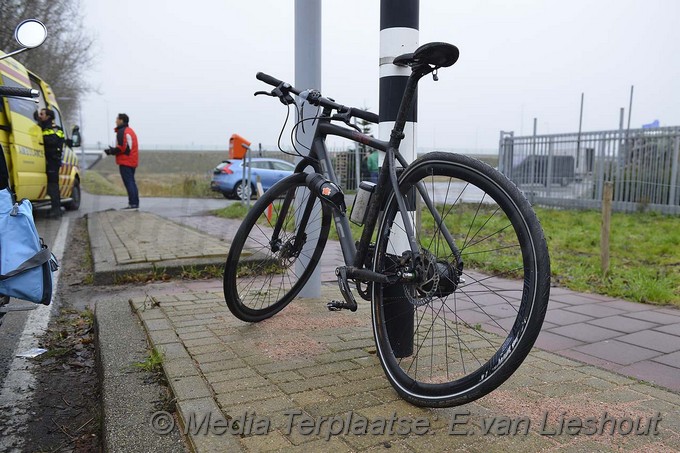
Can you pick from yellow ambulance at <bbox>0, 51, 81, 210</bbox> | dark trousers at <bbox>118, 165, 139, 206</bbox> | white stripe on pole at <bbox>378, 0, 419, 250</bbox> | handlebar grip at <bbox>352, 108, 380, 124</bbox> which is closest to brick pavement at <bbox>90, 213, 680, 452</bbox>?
white stripe on pole at <bbox>378, 0, 419, 250</bbox>

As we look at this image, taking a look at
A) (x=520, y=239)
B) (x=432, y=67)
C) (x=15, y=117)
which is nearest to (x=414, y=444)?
(x=520, y=239)

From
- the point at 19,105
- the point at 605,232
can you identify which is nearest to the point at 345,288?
the point at 605,232

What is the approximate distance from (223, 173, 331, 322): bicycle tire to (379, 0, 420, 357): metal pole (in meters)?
0.73

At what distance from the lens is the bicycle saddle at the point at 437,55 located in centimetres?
234

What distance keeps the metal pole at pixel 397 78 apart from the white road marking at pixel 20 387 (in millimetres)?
1786

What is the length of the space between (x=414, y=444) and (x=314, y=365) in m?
0.92

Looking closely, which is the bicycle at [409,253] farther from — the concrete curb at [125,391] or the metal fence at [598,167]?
the metal fence at [598,167]

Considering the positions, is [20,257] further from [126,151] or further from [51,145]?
[126,151]

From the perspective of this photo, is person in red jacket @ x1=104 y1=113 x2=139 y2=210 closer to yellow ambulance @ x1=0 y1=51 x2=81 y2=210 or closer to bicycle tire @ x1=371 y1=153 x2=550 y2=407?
yellow ambulance @ x1=0 y1=51 x2=81 y2=210

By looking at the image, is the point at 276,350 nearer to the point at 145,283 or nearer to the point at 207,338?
the point at 207,338

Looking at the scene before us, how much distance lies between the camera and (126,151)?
A: 12.6 metres

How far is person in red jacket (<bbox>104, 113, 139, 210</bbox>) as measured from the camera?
12594mm

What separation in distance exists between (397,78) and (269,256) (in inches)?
59.3

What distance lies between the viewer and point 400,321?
289 cm
